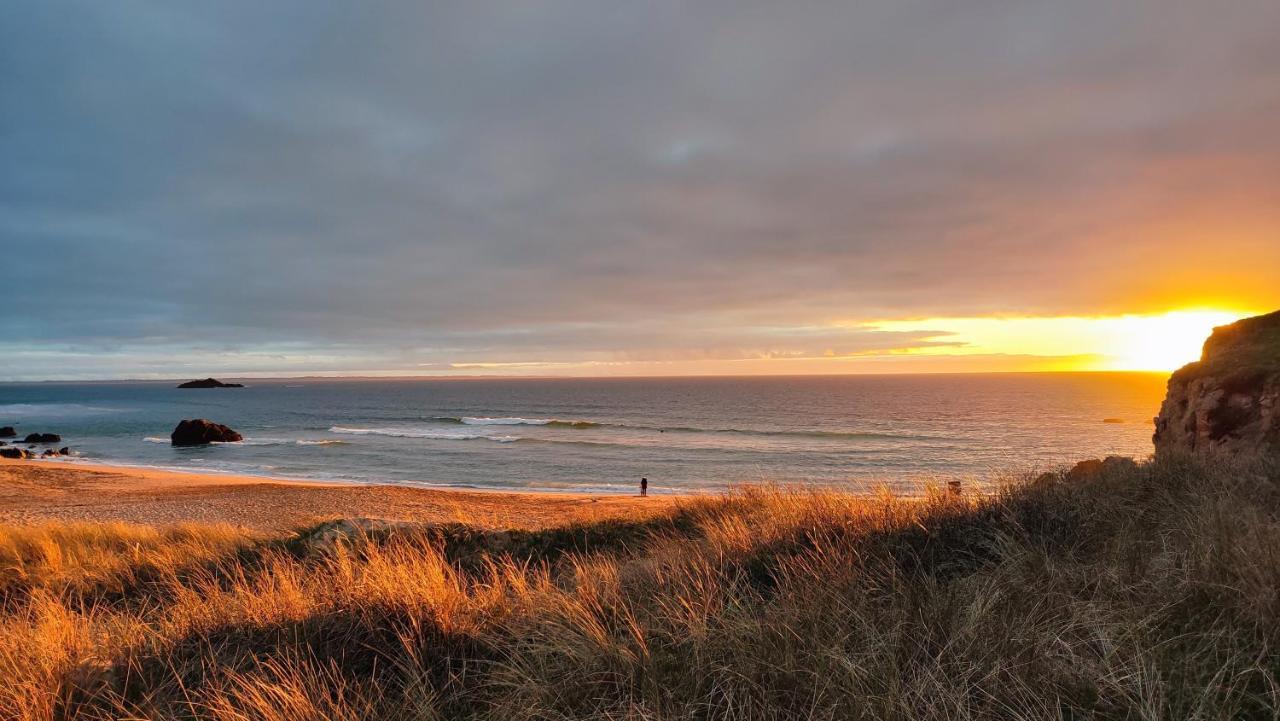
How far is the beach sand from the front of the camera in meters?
22.8

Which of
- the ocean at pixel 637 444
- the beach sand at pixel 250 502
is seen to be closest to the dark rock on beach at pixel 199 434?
the ocean at pixel 637 444

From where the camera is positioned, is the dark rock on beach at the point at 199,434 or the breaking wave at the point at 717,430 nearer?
the breaking wave at the point at 717,430

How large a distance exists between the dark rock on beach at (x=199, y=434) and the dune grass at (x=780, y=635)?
64734 millimetres

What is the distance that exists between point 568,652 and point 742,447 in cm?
5031

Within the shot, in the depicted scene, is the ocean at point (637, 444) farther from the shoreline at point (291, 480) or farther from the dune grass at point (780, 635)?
the dune grass at point (780, 635)

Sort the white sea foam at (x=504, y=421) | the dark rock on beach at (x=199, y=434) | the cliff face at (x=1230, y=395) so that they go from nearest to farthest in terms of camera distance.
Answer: the cliff face at (x=1230, y=395) < the dark rock on beach at (x=199, y=434) < the white sea foam at (x=504, y=421)

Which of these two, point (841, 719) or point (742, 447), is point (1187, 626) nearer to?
point (841, 719)

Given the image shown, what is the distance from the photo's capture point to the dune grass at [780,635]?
9.76 feet

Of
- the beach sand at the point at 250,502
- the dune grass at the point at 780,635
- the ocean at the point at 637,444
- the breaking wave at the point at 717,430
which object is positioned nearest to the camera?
the dune grass at the point at 780,635

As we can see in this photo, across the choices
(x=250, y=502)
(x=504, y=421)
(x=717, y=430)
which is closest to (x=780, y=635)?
(x=250, y=502)

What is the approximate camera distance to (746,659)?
3.35 m

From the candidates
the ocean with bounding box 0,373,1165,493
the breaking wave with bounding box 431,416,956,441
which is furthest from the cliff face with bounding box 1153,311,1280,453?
the breaking wave with bounding box 431,416,956,441

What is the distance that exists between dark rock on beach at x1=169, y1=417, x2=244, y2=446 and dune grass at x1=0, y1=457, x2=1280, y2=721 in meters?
64.7

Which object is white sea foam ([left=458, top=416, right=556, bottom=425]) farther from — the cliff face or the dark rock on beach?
the cliff face
